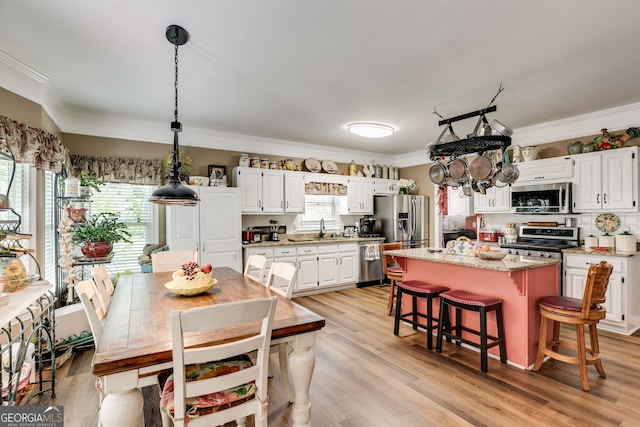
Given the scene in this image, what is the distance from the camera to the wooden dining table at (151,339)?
1.34 m

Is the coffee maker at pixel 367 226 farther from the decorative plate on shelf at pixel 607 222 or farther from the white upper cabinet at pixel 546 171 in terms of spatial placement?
the decorative plate on shelf at pixel 607 222

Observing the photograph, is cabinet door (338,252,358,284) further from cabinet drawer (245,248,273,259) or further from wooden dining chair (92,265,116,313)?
wooden dining chair (92,265,116,313)

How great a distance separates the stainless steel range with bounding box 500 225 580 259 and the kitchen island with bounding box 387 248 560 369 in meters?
1.17

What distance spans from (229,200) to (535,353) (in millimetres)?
3950

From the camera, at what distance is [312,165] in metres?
5.88

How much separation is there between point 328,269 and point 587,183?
3.78m

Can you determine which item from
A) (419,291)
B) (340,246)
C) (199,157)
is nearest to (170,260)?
(199,157)

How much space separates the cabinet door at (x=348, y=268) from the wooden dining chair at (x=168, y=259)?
2.79 m

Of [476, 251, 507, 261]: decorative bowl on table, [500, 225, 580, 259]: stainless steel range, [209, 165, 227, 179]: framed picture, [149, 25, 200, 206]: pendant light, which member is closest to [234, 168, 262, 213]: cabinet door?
[209, 165, 227, 179]: framed picture

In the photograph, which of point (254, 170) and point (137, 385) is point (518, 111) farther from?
point (137, 385)

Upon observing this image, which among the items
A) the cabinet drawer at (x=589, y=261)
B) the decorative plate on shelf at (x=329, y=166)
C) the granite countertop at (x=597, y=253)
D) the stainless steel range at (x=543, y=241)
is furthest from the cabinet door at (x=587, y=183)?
the decorative plate on shelf at (x=329, y=166)

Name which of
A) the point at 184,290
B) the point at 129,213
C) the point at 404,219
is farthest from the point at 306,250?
the point at 184,290

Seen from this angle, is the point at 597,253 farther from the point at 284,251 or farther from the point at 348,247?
the point at 284,251

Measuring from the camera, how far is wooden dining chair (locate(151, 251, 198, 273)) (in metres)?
3.36
